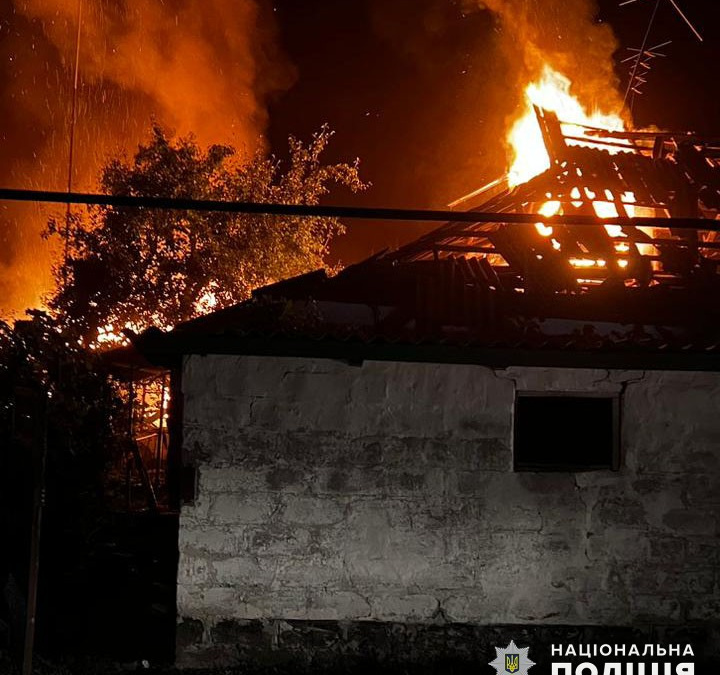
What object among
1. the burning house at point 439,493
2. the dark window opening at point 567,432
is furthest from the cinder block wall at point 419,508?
the dark window opening at point 567,432

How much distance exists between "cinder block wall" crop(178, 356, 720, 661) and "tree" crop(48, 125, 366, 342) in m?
19.8

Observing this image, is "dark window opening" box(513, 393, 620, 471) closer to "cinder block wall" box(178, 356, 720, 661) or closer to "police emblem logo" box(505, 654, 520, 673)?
"cinder block wall" box(178, 356, 720, 661)

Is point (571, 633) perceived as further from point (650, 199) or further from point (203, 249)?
point (203, 249)

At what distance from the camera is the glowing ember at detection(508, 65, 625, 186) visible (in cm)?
2502

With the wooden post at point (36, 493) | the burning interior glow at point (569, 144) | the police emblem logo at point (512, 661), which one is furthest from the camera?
the burning interior glow at point (569, 144)

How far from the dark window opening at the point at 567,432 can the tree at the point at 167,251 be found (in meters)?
20.1

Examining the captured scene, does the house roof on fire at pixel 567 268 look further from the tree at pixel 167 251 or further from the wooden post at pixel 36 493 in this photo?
the tree at pixel 167 251

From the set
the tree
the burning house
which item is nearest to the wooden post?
the burning house

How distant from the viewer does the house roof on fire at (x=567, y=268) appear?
14578 mm

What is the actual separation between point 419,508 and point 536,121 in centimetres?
1893

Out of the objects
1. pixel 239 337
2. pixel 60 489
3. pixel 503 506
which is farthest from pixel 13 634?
pixel 503 506

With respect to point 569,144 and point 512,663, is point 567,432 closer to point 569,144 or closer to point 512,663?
point 512,663

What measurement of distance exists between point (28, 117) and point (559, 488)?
146 ft

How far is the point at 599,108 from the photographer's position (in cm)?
2730
